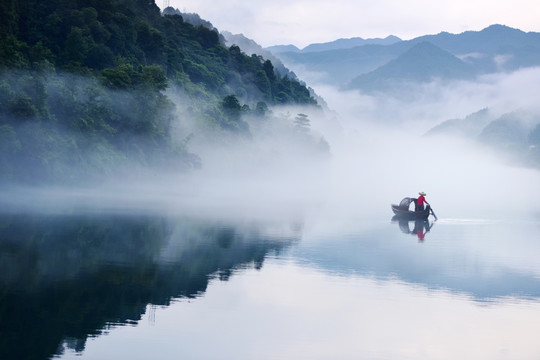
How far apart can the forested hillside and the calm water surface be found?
125 ft

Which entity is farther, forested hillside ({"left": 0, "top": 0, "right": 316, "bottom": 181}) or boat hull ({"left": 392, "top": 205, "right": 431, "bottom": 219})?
forested hillside ({"left": 0, "top": 0, "right": 316, "bottom": 181})

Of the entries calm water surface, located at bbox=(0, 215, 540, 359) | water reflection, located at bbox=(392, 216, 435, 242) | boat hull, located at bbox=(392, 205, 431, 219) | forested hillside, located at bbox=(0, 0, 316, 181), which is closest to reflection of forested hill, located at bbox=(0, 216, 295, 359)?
calm water surface, located at bbox=(0, 215, 540, 359)

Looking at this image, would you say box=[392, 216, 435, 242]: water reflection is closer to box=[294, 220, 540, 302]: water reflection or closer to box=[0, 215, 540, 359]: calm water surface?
box=[294, 220, 540, 302]: water reflection

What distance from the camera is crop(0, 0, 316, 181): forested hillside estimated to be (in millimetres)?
77125

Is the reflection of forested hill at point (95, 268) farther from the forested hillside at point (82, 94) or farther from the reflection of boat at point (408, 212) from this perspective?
the forested hillside at point (82, 94)

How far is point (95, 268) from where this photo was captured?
26750mm

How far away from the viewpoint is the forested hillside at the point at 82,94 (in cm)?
7712

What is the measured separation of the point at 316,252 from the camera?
115 ft

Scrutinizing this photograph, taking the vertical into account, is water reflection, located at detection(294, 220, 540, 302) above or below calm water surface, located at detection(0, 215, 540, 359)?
above

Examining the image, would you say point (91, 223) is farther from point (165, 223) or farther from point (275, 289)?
point (275, 289)

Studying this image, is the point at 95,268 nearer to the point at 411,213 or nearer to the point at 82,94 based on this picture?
the point at 411,213

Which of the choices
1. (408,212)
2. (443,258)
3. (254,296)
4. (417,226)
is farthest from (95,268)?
(408,212)

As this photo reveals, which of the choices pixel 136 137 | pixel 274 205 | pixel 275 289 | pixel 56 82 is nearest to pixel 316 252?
pixel 275 289

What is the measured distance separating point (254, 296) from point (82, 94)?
70156 mm
